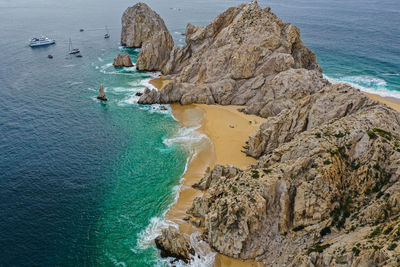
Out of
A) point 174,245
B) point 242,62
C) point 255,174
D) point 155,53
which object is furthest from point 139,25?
point 174,245

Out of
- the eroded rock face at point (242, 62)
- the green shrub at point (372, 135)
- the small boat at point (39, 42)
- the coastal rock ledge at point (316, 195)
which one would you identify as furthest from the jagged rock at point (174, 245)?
the small boat at point (39, 42)

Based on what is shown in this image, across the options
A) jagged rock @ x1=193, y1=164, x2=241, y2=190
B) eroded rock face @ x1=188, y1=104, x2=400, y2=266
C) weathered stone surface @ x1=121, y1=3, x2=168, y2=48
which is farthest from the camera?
weathered stone surface @ x1=121, y1=3, x2=168, y2=48

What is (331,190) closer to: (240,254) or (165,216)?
(240,254)

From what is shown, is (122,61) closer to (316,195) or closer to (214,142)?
(214,142)

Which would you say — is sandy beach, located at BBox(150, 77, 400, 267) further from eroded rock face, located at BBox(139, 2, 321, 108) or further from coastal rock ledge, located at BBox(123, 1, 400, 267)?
eroded rock face, located at BBox(139, 2, 321, 108)

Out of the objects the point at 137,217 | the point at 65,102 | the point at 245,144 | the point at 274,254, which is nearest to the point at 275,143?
the point at 245,144

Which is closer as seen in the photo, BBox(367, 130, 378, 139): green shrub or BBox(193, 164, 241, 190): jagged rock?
BBox(367, 130, 378, 139): green shrub

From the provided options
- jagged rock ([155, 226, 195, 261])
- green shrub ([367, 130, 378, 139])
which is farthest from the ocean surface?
green shrub ([367, 130, 378, 139])
